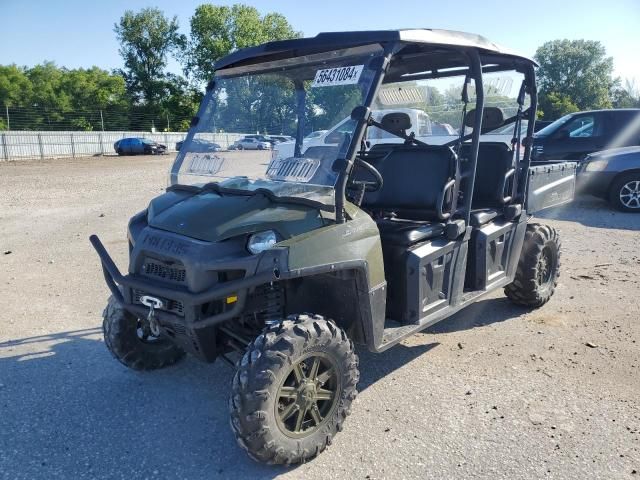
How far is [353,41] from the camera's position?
A: 10.6ft

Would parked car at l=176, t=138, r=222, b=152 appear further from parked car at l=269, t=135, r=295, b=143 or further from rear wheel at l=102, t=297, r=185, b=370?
rear wheel at l=102, t=297, r=185, b=370

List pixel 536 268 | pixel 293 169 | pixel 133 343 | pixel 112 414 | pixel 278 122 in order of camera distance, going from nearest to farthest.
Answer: pixel 293 169 < pixel 112 414 < pixel 133 343 < pixel 278 122 < pixel 536 268

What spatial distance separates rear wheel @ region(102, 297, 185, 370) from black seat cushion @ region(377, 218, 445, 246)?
174 cm

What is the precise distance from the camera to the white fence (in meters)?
31.5

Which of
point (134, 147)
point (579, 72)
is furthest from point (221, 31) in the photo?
point (579, 72)

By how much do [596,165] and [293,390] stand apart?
926cm

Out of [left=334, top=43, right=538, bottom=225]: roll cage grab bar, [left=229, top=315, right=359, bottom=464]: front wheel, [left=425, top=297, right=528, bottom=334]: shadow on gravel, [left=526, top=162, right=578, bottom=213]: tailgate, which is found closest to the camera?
[left=229, top=315, right=359, bottom=464]: front wheel

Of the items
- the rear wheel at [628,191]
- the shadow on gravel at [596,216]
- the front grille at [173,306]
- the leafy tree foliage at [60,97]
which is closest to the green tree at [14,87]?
the leafy tree foliage at [60,97]

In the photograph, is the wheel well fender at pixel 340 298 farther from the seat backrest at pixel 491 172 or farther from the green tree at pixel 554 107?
the green tree at pixel 554 107

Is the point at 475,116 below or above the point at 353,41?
below

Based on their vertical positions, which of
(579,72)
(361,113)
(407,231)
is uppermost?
(579,72)

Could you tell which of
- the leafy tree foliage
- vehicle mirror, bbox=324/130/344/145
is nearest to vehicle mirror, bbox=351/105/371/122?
vehicle mirror, bbox=324/130/344/145

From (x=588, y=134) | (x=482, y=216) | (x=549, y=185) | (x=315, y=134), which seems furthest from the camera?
(x=588, y=134)

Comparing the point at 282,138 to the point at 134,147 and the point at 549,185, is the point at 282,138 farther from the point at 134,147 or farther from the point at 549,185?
the point at 134,147
